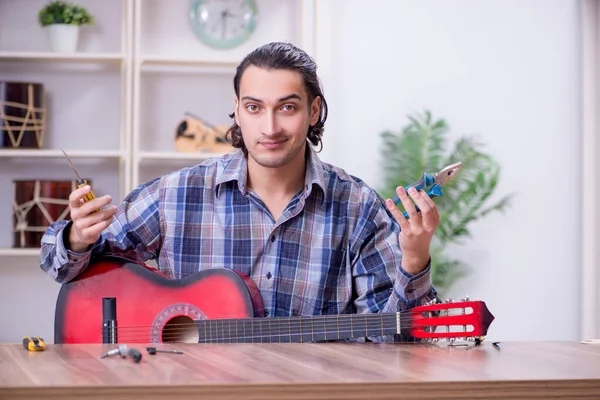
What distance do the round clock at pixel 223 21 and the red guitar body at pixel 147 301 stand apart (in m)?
2.29

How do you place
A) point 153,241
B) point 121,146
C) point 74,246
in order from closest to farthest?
point 74,246 → point 153,241 → point 121,146

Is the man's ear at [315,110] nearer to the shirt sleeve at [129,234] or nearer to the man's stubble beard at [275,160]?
the man's stubble beard at [275,160]

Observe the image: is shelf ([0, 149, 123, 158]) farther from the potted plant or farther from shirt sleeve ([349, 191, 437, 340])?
shirt sleeve ([349, 191, 437, 340])

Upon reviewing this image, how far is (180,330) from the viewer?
6.51 ft

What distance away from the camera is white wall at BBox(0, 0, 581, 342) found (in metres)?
4.37

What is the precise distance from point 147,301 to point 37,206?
77.0 inches

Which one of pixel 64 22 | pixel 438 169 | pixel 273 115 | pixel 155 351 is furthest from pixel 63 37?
pixel 155 351

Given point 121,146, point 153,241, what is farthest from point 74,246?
point 121,146

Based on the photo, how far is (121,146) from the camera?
12.7 ft

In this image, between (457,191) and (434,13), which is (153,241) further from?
(434,13)

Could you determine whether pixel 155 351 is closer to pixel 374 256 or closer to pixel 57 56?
pixel 374 256

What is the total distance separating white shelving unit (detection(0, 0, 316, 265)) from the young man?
5.83ft

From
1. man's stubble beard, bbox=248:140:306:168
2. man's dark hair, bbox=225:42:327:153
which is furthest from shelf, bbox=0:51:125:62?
man's stubble beard, bbox=248:140:306:168

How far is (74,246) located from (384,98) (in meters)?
2.66
